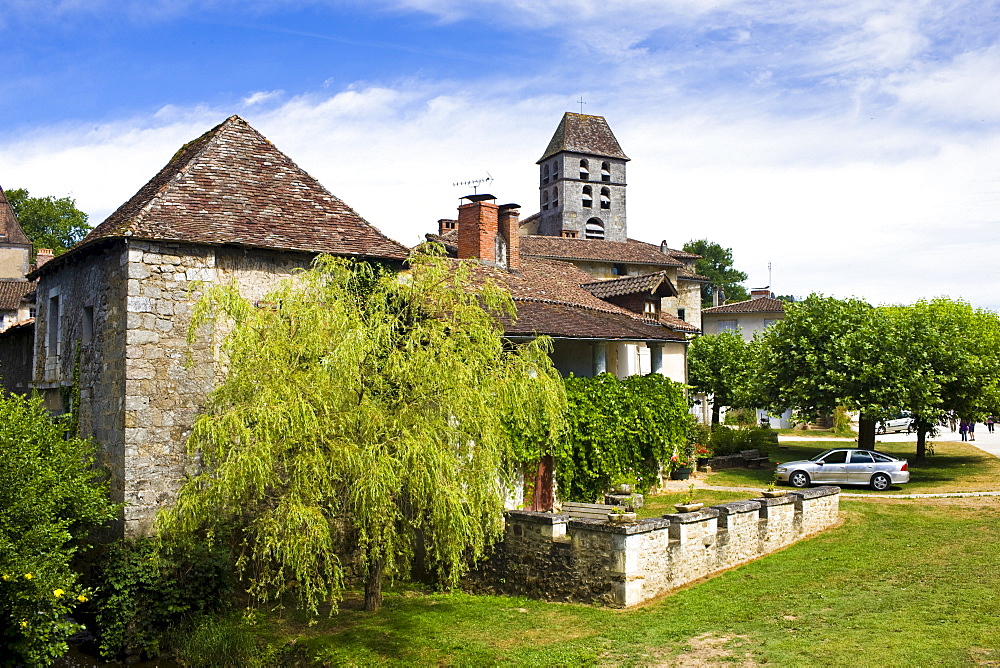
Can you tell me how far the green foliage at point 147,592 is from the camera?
44.4 feet

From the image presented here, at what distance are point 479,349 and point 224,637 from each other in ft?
20.3

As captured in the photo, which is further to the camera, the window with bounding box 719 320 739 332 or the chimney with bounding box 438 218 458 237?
the window with bounding box 719 320 739 332

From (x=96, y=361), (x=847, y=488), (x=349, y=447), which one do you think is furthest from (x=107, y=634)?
(x=847, y=488)

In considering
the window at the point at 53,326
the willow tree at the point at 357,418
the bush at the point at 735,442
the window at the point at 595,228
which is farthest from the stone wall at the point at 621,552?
the window at the point at 595,228

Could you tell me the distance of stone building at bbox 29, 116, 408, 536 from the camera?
47.7 ft

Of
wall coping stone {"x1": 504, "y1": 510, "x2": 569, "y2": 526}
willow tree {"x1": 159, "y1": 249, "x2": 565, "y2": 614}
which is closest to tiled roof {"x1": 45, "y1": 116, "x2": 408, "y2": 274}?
willow tree {"x1": 159, "y1": 249, "x2": 565, "y2": 614}

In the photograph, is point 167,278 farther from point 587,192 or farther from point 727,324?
point 727,324

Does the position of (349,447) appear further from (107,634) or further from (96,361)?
(96,361)

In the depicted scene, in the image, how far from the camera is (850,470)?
2308cm

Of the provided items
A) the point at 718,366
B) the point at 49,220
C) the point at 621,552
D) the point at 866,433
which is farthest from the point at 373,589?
the point at 49,220

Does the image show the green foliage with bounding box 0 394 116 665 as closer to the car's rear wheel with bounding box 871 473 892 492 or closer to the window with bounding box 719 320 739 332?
the car's rear wheel with bounding box 871 473 892 492

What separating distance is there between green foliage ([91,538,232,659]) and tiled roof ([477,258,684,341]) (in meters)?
7.85

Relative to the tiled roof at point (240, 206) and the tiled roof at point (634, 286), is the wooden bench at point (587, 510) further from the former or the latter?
the tiled roof at point (634, 286)

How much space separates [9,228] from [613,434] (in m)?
48.6
